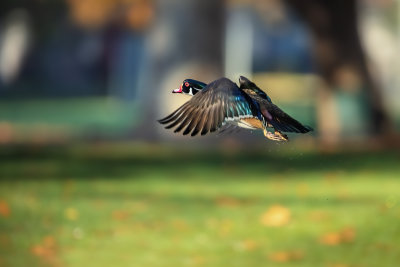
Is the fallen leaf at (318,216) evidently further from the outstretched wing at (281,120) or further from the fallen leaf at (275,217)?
the outstretched wing at (281,120)

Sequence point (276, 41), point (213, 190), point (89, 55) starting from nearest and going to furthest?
point (213, 190), point (276, 41), point (89, 55)

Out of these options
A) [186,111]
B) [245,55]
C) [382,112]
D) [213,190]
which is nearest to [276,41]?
[245,55]

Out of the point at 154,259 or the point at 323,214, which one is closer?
the point at 154,259

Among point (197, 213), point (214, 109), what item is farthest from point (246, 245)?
point (214, 109)

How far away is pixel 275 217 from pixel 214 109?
1131 centimetres

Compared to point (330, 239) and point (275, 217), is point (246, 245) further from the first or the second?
point (275, 217)

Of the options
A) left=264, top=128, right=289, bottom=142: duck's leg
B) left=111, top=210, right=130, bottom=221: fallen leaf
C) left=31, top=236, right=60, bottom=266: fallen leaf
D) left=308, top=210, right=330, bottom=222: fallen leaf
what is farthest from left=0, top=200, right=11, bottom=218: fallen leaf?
left=264, top=128, right=289, bottom=142: duck's leg

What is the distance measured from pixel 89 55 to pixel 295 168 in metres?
65.2

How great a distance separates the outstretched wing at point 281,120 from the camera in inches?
95.9

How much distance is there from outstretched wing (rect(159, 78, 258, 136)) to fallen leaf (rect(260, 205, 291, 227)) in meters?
11.0

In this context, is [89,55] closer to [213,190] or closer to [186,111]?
[213,190]

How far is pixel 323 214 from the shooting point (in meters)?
13.9

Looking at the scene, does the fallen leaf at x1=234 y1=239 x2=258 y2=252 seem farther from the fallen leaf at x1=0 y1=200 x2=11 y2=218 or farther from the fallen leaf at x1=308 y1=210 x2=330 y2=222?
the fallen leaf at x1=0 y1=200 x2=11 y2=218

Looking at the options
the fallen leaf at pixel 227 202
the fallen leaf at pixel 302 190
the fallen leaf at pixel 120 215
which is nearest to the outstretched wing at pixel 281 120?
the fallen leaf at pixel 120 215
